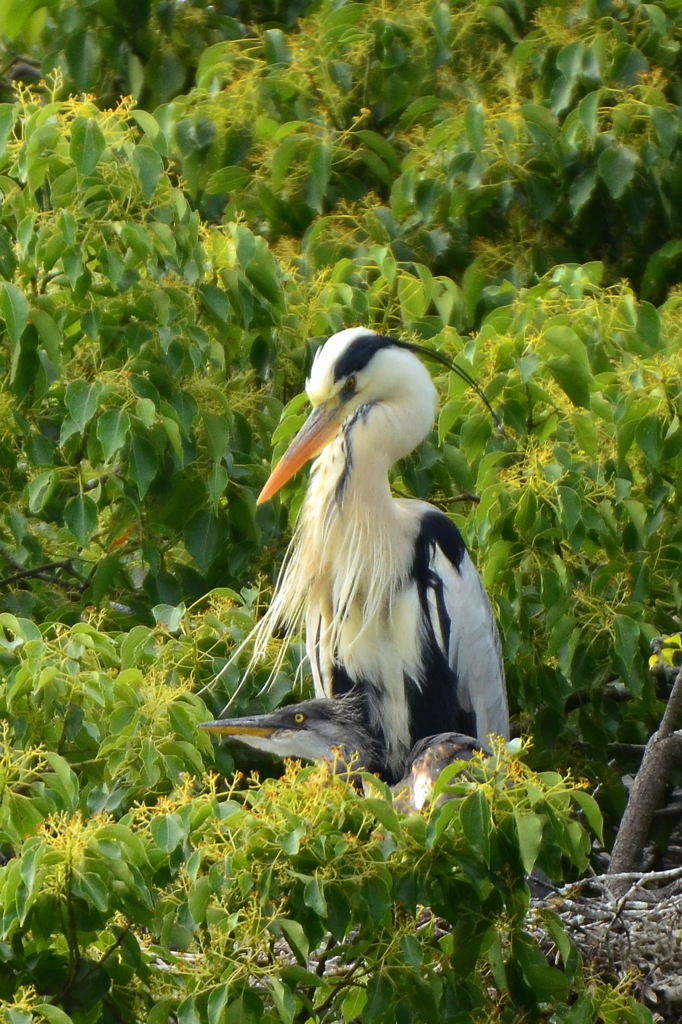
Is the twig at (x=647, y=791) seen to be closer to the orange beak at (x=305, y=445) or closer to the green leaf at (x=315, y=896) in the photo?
the orange beak at (x=305, y=445)

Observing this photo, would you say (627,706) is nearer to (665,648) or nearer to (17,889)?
(665,648)

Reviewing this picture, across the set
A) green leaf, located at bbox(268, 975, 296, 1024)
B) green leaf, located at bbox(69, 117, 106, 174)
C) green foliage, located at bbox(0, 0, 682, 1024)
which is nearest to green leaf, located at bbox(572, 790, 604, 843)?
green foliage, located at bbox(0, 0, 682, 1024)

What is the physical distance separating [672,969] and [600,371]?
57.2 inches

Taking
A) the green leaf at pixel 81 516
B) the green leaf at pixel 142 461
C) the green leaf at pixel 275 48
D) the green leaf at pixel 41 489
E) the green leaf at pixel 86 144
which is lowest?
the green leaf at pixel 81 516

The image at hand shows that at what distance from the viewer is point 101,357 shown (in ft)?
12.3

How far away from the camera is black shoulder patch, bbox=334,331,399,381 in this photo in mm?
3842

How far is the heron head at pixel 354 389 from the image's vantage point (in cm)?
384

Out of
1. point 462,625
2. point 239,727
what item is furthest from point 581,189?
point 239,727

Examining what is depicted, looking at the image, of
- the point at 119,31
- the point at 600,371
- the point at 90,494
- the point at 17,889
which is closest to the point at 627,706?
the point at 600,371

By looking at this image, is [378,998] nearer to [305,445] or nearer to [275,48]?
[305,445]

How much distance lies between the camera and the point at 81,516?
3.63 metres

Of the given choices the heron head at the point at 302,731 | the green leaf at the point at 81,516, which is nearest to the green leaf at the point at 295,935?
the heron head at the point at 302,731

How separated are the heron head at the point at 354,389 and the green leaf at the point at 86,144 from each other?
76cm

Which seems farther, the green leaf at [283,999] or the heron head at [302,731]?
the heron head at [302,731]
